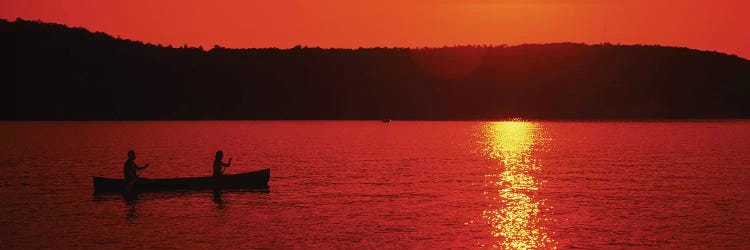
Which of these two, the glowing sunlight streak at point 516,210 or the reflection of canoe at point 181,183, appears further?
the reflection of canoe at point 181,183

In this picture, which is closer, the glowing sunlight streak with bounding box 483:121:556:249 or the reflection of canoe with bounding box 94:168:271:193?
the glowing sunlight streak with bounding box 483:121:556:249

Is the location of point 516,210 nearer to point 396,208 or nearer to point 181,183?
point 396,208

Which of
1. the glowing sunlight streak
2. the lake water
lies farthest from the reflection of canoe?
the glowing sunlight streak

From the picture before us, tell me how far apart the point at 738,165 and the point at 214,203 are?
48719 millimetres

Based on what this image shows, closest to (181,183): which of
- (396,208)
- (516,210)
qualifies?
(396,208)

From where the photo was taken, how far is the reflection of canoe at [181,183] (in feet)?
151

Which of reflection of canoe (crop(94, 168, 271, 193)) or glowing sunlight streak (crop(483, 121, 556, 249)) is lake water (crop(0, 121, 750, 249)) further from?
reflection of canoe (crop(94, 168, 271, 193))

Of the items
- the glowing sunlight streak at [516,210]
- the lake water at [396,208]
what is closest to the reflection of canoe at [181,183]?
the lake water at [396,208]

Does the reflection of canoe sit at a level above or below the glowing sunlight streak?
above

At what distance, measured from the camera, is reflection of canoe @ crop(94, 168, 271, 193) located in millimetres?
46125

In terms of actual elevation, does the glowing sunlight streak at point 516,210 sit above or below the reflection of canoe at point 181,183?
below

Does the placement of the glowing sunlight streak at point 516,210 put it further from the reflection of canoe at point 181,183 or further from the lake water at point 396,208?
the reflection of canoe at point 181,183

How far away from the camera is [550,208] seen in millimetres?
42594

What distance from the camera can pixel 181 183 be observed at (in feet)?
154
